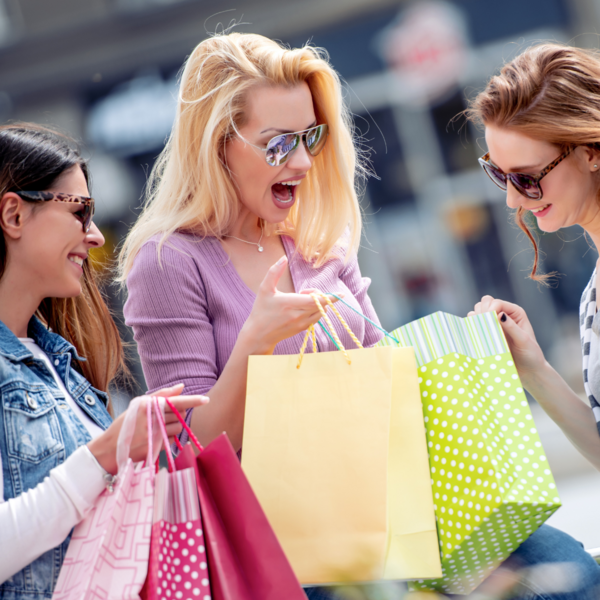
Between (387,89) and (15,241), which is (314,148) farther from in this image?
(387,89)

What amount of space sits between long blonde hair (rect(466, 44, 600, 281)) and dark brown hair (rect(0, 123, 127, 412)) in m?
1.03

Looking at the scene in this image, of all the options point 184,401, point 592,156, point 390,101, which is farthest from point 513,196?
point 390,101

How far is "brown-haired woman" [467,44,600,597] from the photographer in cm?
152

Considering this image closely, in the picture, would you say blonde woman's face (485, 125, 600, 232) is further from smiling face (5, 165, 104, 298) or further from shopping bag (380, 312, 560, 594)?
smiling face (5, 165, 104, 298)

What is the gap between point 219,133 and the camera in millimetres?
1592

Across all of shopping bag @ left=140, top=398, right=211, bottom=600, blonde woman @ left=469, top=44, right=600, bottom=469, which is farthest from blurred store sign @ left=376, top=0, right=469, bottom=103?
shopping bag @ left=140, top=398, right=211, bottom=600

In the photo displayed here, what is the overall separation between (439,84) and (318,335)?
428 cm

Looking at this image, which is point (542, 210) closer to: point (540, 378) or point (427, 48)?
point (540, 378)

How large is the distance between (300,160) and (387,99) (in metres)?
4.04

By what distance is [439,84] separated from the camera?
525cm

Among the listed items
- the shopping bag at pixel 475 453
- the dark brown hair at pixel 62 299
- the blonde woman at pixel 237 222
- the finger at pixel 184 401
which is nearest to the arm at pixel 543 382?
the shopping bag at pixel 475 453

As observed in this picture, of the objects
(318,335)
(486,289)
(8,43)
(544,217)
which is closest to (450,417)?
(318,335)

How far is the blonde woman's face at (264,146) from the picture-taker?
1597mm

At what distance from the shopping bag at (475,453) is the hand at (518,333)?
178mm
